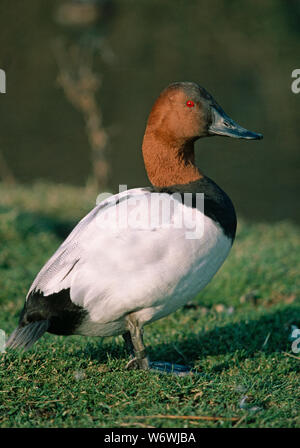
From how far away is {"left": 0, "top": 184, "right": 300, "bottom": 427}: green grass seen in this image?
8.30 ft

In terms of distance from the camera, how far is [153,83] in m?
14.8

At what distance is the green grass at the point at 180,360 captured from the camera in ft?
8.30

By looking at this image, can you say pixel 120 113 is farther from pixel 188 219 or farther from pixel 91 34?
pixel 188 219

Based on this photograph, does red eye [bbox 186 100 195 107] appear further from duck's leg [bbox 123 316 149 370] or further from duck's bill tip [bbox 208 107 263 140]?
duck's leg [bbox 123 316 149 370]

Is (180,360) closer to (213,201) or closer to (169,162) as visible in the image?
(213,201)

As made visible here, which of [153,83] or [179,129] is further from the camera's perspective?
[153,83]

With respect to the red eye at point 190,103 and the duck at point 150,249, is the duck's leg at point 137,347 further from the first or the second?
the red eye at point 190,103

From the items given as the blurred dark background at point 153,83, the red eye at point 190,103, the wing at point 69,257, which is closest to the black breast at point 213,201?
the wing at point 69,257

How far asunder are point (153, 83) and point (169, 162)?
12088 mm

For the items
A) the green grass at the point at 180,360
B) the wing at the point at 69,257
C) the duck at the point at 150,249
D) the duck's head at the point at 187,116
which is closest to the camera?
the green grass at the point at 180,360

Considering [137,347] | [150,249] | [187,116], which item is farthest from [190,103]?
[137,347]

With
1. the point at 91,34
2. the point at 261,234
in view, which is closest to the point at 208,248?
the point at 261,234

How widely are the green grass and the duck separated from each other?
0.61 feet

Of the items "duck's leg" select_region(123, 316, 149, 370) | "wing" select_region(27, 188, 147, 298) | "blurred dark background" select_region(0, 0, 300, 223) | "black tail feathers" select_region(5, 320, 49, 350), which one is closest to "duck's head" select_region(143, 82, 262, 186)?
"wing" select_region(27, 188, 147, 298)
